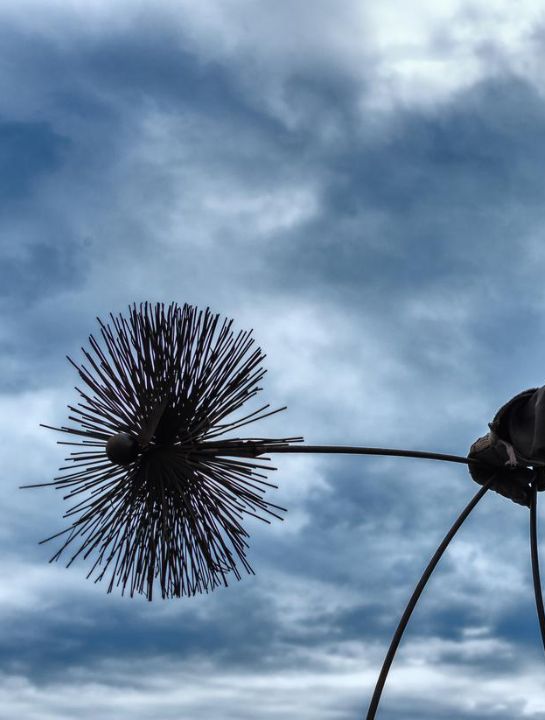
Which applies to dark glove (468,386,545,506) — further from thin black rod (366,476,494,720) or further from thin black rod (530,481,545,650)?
thin black rod (366,476,494,720)

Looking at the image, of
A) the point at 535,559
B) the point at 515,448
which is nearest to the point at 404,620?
the point at 535,559

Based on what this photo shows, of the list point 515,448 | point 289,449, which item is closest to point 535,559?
point 515,448

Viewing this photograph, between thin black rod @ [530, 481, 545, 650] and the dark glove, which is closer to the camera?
the dark glove

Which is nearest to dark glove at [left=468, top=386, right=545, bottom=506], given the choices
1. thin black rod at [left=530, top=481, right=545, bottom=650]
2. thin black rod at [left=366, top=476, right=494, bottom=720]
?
thin black rod at [left=530, top=481, right=545, bottom=650]

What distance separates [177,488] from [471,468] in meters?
0.86

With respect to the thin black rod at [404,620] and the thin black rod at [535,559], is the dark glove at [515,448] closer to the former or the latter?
the thin black rod at [535,559]

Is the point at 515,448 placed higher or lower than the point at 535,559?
higher

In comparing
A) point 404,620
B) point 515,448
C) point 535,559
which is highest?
point 515,448

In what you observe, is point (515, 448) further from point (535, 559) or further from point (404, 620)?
point (404, 620)

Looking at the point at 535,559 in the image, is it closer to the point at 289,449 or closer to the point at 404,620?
the point at 404,620

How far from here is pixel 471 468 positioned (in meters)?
2.76

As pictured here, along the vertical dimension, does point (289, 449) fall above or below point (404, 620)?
above

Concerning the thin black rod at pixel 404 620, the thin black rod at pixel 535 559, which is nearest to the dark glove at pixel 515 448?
the thin black rod at pixel 535 559

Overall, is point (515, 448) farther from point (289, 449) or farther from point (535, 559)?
point (289, 449)
